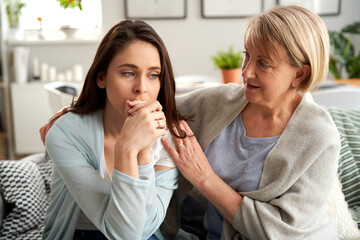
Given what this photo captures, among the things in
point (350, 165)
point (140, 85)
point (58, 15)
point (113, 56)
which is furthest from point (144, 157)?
point (58, 15)

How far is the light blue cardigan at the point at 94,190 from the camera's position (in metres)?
1.12

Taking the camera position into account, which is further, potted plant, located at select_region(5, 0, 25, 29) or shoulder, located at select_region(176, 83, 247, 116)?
potted plant, located at select_region(5, 0, 25, 29)

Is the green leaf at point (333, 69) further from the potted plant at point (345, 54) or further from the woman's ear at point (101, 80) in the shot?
the woman's ear at point (101, 80)

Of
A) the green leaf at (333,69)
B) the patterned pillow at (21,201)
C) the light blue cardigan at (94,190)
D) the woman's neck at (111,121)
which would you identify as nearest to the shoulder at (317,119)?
the light blue cardigan at (94,190)

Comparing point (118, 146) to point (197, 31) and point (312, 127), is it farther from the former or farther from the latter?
point (197, 31)

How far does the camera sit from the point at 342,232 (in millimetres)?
1536

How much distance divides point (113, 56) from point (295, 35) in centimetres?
53

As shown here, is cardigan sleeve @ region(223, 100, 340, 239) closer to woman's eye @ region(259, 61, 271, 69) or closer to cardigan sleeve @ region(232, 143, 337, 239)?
cardigan sleeve @ region(232, 143, 337, 239)

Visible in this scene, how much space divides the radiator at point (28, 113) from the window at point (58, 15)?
810mm

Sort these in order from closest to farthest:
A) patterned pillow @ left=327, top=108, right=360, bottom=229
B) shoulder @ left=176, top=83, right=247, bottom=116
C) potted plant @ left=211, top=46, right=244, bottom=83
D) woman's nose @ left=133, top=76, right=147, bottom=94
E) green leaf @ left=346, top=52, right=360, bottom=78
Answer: woman's nose @ left=133, top=76, right=147, bottom=94
shoulder @ left=176, top=83, right=247, bottom=116
patterned pillow @ left=327, top=108, right=360, bottom=229
potted plant @ left=211, top=46, right=244, bottom=83
green leaf @ left=346, top=52, right=360, bottom=78

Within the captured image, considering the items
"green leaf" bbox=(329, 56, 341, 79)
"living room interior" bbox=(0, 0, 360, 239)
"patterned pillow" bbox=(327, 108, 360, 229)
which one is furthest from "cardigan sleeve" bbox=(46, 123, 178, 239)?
"green leaf" bbox=(329, 56, 341, 79)

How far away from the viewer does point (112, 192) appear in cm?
112

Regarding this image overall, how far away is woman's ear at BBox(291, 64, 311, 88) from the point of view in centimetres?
128

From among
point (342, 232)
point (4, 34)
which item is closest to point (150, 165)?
point (342, 232)
